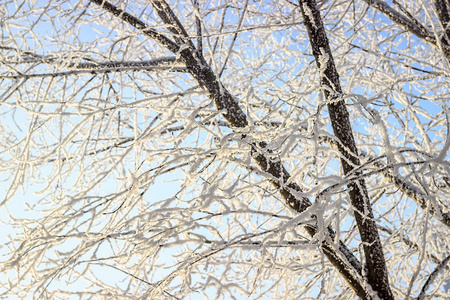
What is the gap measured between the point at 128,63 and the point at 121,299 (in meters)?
1.55

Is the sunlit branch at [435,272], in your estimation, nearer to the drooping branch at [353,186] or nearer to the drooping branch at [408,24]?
the drooping branch at [353,186]

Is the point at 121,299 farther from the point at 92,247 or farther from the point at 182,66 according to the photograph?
the point at 182,66

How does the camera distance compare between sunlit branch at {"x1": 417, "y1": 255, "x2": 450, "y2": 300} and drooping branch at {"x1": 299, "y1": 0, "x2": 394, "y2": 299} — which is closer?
sunlit branch at {"x1": 417, "y1": 255, "x2": 450, "y2": 300}

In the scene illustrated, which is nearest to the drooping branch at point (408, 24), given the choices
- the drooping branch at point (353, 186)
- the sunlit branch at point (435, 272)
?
the drooping branch at point (353, 186)

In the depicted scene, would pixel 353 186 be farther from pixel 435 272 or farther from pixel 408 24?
pixel 408 24

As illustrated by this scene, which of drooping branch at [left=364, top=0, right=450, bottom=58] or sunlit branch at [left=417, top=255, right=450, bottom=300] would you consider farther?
drooping branch at [left=364, top=0, right=450, bottom=58]

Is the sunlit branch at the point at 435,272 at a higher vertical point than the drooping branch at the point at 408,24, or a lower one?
lower

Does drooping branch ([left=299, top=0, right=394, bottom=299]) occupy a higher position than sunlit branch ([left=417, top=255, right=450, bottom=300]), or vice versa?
drooping branch ([left=299, top=0, right=394, bottom=299])

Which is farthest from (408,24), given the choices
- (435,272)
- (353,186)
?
(435,272)

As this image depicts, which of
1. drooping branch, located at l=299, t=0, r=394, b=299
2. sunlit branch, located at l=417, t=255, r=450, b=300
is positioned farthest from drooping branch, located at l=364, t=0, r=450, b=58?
sunlit branch, located at l=417, t=255, r=450, b=300

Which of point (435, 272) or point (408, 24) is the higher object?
point (408, 24)

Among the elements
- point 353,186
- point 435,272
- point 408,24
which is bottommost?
point 435,272

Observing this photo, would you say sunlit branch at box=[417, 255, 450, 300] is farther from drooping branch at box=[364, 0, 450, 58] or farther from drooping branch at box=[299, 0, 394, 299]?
drooping branch at box=[364, 0, 450, 58]

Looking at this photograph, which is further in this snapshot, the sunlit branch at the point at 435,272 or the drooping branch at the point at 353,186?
the drooping branch at the point at 353,186
